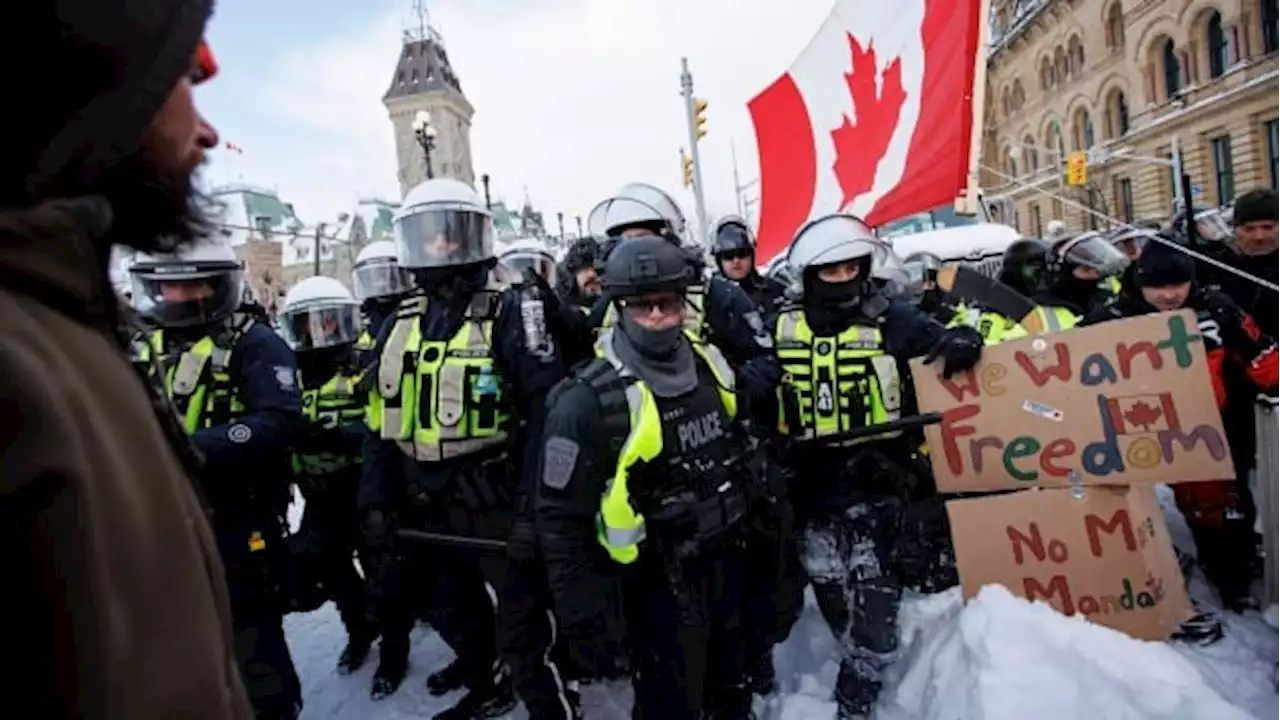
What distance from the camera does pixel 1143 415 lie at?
361cm

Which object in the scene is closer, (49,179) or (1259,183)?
(49,179)

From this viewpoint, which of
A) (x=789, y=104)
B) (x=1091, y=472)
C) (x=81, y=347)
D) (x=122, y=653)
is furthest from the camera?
(x=789, y=104)

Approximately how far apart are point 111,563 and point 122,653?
0.07 meters

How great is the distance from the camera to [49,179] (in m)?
0.79

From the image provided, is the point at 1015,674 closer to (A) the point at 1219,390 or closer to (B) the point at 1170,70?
(A) the point at 1219,390

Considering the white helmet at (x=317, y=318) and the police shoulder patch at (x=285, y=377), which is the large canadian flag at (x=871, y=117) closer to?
the white helmet at (x=317, y=318)

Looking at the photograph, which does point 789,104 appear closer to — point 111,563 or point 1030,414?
→ point 1030,414

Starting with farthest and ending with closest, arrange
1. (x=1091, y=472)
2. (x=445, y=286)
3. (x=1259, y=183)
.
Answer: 1. (x=1259, y=183)
2. (x=445, y=286)
3. (x=1091, y=472)

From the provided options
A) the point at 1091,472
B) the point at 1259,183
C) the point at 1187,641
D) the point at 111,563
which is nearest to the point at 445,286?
the point at 1091,472

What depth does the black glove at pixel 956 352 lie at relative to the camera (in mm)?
3812

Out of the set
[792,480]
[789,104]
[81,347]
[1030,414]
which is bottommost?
[792,480]

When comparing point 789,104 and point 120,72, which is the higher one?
point 789,104

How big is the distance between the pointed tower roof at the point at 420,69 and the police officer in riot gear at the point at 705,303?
75.0 meters

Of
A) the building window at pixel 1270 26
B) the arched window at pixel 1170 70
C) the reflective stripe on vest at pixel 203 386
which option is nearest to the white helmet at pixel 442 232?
the reflective stripe on vest at pixel 203 386
